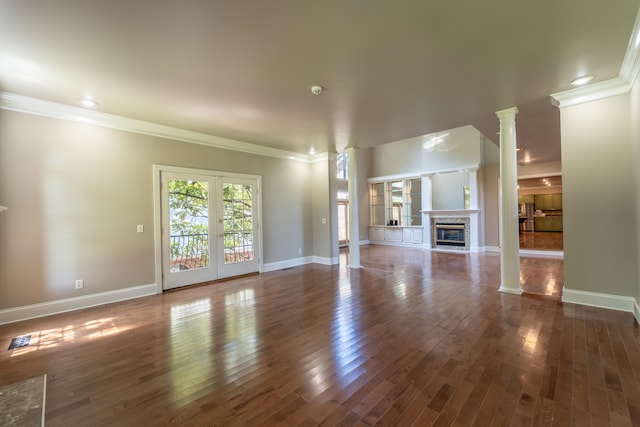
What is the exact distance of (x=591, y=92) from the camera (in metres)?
3.48

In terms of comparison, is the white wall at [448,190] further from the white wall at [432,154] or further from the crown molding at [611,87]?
the crown molding at [611,87]

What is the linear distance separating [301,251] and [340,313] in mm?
3546

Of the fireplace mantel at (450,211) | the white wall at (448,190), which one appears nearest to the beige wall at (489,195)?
the fireplace mantel at (450,211)

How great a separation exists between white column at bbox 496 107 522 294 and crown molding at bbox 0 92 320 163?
177 inches

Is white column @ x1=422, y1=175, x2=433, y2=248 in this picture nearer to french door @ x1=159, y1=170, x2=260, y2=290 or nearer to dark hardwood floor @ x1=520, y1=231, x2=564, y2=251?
dark hardwood floor @ x1=520, y1=231, x2=564, y2=251

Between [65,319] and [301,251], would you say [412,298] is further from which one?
[65,319]

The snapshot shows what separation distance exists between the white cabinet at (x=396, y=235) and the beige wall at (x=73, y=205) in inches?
309

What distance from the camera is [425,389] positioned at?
6.48 ft

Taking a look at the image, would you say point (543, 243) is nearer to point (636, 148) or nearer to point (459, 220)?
point (459, 220)

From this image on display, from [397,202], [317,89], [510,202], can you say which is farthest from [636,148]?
[397,202]

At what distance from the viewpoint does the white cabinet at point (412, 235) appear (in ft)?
33.1

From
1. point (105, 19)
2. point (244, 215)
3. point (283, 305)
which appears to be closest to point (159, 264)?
point (244, 215)

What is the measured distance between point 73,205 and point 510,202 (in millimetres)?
6430

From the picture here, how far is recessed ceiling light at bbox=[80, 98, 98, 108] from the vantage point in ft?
11.8
